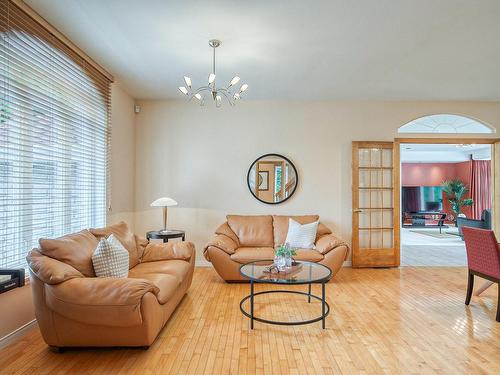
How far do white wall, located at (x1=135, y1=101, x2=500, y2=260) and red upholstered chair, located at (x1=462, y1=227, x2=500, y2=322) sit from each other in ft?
6.70

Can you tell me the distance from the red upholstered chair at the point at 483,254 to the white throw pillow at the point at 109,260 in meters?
3.42

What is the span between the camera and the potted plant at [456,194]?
10656mm

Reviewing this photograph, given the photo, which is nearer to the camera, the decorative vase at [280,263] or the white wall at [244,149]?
the decorative vase at [280,263]

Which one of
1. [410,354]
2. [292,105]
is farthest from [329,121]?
[410,354]

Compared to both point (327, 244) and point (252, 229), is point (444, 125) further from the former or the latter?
point (252, 229)

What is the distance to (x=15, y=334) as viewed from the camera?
2707 mm

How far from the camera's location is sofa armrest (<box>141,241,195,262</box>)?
3770 mm

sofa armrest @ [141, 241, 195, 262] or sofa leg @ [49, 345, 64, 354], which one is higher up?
sofa armrest @ [141, 241, 195, 262]

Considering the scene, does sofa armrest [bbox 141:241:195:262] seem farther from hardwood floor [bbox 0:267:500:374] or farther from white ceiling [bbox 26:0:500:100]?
white ceiling [bbox 26:0:500:100]

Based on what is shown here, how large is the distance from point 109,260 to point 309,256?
100 inches

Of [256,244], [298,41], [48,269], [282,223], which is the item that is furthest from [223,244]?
[298,41]

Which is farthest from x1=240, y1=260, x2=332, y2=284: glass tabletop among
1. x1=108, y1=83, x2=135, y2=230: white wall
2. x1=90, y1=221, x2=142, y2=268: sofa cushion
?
x1=108, y1=83, x2=135, y2=230: white wall

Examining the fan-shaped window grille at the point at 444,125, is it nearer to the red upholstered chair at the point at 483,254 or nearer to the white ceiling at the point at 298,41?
the white ceiling at the point at 298,41

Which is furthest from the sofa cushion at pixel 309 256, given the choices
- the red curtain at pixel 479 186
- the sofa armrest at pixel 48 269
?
the red curtain at pixel 479 186
